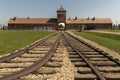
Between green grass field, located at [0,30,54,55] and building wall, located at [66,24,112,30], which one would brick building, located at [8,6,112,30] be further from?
green grass field, located at [0,30,54,55]

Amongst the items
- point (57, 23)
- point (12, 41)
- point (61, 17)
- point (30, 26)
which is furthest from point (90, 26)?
point (12, 41)

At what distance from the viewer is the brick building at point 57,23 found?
416 feet

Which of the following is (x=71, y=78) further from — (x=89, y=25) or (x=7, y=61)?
(x=89, y=25)

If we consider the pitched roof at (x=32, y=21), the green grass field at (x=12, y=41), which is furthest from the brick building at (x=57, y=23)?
the green grass field at (x=12, y=41)

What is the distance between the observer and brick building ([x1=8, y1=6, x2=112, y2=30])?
127m

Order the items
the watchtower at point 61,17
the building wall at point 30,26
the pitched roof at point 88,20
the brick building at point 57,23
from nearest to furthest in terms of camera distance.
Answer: the watchtower at point 61,17, the brick building at point 57,23, the building wall at point 30,26, the pitched roof at point 88,20

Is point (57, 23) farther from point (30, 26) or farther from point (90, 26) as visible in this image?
point (90, 26)

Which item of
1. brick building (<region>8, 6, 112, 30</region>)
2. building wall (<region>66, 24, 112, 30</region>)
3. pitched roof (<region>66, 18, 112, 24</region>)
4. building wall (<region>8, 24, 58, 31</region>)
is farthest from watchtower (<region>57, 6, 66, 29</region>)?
building wall (<region>8, 24, 58, 31</region>)

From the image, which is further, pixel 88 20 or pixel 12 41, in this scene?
pixel 88 20

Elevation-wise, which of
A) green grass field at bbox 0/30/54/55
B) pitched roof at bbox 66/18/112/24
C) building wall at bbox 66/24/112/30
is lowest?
building wall at bbox 66/24/112/30

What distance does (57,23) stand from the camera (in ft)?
412

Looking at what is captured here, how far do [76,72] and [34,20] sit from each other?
123 meters

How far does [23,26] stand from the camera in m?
129

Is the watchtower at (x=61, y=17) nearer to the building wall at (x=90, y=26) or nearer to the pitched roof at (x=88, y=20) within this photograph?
the building wall at (x=90, y=26)
